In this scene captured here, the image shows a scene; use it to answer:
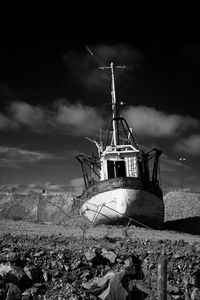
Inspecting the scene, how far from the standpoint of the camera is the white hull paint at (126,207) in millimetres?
19547

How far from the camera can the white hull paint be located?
64.1 feet

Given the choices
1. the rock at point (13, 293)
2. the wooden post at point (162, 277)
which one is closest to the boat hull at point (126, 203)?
the rock at point (13, 293)

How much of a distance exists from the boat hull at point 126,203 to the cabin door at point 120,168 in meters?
2.05

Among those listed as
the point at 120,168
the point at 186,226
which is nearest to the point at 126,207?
the point at 120,168

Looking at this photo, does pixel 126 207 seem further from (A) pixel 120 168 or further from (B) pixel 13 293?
(B) pixel 13 293

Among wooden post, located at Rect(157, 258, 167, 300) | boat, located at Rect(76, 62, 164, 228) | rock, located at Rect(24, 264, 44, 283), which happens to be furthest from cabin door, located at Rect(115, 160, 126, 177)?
wooden post, located at Rect(157, 258, 167, 300)

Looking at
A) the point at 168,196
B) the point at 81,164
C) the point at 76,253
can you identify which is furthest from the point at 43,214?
the point at 76,253

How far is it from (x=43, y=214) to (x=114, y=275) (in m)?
29.4

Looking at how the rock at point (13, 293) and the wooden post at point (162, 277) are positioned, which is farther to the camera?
the rock at point (13, 293)

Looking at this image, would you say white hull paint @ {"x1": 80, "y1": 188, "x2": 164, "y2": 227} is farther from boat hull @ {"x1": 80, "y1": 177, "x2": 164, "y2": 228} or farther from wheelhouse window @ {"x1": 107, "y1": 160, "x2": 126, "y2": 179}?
wheelhouse window @ {"x1": 107, "y1": 160, "x2": 126, "y2": 179}

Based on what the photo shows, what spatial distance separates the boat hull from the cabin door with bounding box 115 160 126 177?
2050 millimetres

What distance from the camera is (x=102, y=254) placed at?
9.98 meters

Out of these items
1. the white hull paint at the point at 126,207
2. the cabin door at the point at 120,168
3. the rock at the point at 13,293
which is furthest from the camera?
the cabin door at the point at 120,168

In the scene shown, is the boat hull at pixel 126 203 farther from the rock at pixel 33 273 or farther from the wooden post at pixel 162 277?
the wooden post at pixel 162 277
